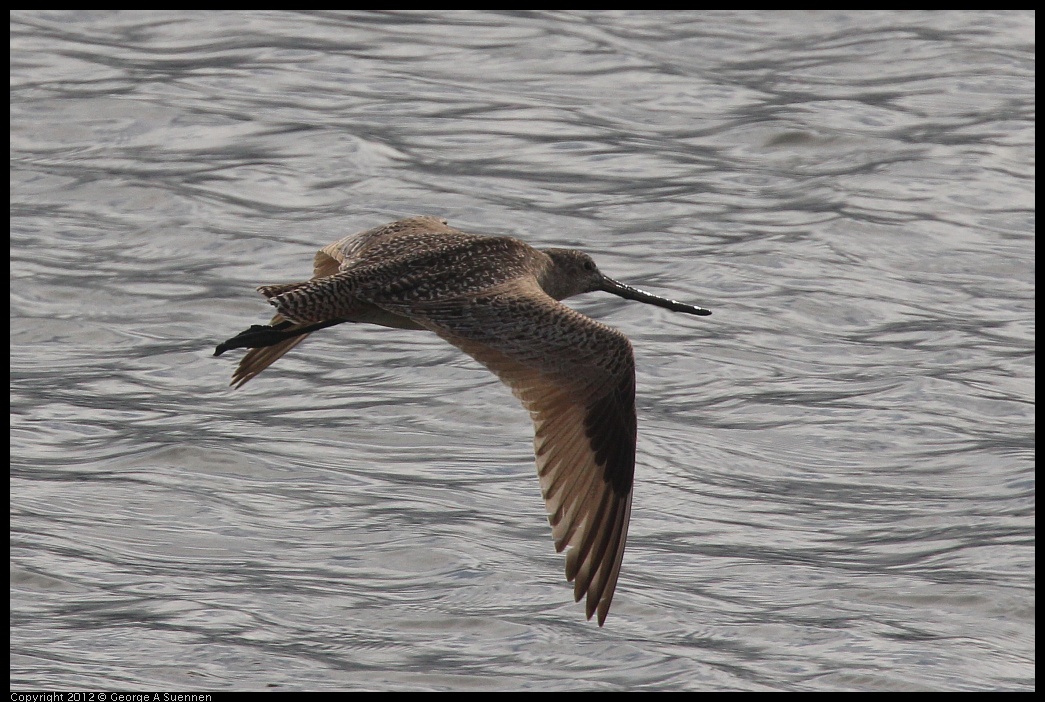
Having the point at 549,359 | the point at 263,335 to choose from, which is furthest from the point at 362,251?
the point at 549,359

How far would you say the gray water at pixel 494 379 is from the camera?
9914 mm

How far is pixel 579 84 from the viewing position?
58.8ft

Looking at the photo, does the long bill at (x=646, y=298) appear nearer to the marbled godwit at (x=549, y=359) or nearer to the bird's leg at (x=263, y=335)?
the marbled godwit at (x=549, y=359)

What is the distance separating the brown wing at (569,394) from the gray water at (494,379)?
1122 millimetres

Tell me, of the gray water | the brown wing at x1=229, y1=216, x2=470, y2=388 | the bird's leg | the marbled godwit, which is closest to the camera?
the marbled godwit

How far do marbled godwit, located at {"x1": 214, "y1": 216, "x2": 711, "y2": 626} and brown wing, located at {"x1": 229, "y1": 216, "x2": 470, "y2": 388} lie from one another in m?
0.24

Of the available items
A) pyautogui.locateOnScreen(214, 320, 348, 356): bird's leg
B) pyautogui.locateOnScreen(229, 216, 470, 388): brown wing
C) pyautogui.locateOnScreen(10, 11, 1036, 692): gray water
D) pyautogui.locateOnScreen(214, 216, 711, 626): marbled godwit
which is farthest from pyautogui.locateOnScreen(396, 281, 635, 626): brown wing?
pyautogui.locateOnScreen(10, 11, 1036, 692): gray water

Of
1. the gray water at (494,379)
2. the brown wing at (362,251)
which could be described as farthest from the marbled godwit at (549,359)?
the gray water at (494,379)

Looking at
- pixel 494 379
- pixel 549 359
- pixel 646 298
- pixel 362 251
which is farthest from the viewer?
pixel 494 379

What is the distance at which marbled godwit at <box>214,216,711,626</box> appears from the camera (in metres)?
8.59

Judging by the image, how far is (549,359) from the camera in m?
8.68

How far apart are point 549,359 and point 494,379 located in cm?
452

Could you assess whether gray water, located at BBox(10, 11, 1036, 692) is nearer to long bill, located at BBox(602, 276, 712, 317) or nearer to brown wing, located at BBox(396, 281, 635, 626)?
brown wing, located at BBox(396, 281, 635, 626)

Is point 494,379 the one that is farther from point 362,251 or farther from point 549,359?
point 549,359
